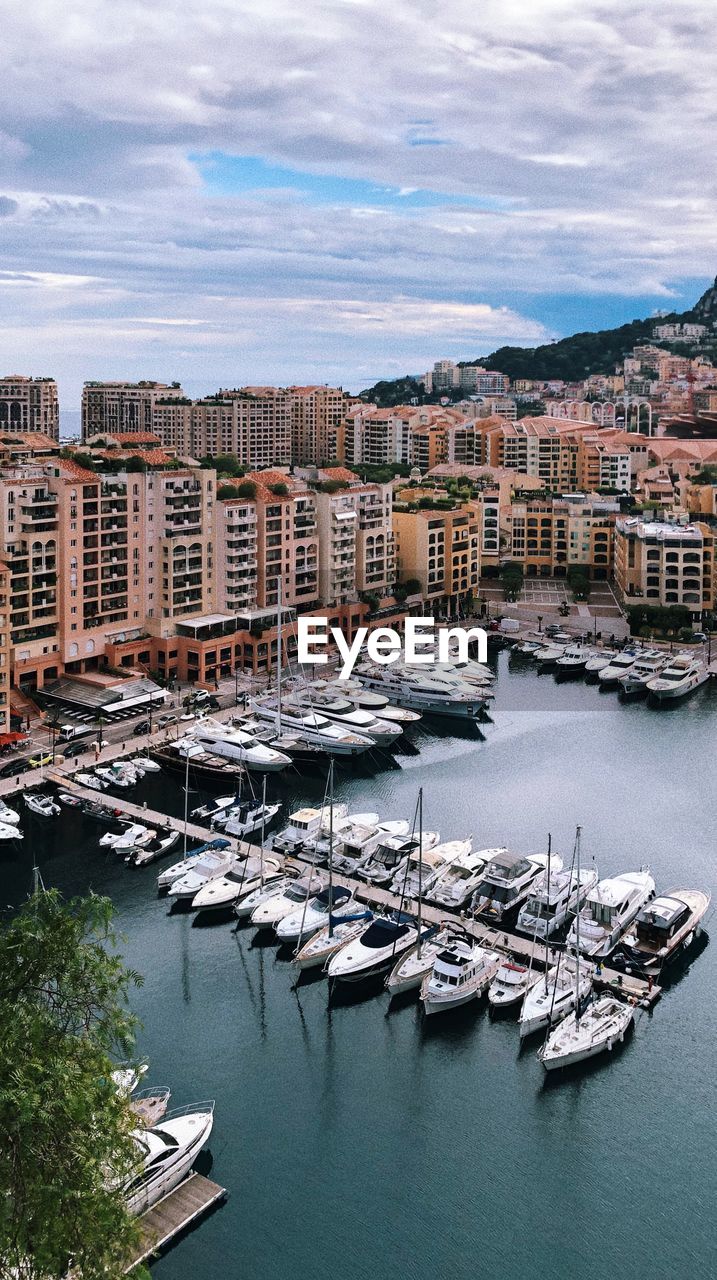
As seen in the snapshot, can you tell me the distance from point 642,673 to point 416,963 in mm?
27975

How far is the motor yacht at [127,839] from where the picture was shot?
3180cm

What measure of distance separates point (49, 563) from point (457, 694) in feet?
52.2

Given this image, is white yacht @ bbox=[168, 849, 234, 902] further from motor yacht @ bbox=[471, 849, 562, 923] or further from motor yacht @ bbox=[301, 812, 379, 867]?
motor yacht @ bbox=[471, 849, 562, 923]

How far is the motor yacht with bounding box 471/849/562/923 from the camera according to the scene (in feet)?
92.4

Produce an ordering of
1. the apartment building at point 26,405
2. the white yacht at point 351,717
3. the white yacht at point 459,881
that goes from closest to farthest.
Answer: the white yacht at point 459,881 < the white yacht at point 351,717 < the apartment building at point 26,405

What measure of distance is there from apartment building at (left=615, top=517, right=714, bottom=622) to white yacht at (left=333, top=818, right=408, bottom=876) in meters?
31.7

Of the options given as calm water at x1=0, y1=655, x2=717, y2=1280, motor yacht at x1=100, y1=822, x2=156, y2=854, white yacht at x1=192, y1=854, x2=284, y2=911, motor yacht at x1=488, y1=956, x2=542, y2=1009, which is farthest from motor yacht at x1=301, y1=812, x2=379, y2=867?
motor yacht at x1=488, y1=956, x2=542, y2=1009

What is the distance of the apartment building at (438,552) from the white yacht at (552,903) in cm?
3059

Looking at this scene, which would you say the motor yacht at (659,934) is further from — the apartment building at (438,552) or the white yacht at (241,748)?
the apartment building at (438,552)

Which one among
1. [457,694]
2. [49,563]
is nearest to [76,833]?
[49,563]

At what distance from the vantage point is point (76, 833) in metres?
33.2

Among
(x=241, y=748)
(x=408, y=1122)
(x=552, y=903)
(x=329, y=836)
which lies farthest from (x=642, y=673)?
(x=408, y=1122)

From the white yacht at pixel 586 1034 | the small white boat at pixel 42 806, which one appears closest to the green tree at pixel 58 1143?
the white yacht at pixel 586 1034

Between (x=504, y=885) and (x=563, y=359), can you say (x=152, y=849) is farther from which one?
(x=563, y=359)
